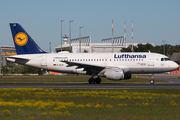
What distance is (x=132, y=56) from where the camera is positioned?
39.2m

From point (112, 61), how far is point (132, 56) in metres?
2.79

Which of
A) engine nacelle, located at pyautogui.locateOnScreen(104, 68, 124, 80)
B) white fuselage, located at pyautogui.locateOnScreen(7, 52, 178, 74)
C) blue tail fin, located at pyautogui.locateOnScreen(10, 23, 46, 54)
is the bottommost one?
engine nacelle, located at pyautogui.locateOnScreen(104, 68, 124, 80)

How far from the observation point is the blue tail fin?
4284 centimetres

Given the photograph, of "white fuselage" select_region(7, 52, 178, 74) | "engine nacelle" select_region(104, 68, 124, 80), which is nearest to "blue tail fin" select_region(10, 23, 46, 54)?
"white fuselage" select_region(7, 52, 178, 74)

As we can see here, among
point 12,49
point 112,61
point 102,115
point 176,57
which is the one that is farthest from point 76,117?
point 12,49

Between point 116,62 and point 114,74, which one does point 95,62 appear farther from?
point 114,74

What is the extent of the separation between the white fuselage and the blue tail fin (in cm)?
157

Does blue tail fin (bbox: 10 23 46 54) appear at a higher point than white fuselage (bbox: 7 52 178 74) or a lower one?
higher

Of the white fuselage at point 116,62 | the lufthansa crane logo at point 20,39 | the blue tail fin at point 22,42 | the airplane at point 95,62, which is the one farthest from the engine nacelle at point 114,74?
the lufthansa crane logo at point 20,39

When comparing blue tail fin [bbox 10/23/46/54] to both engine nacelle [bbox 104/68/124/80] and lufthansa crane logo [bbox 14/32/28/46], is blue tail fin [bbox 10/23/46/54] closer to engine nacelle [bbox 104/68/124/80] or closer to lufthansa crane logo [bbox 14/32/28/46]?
lufthansa crane logo [bbox 14/32/28/46]

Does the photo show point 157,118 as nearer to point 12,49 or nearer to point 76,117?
point 76,117

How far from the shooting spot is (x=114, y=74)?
120 ft

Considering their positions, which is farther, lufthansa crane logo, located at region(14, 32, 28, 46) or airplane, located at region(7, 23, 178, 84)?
lufthansa crane logo, located at region(14, 32, 28, 46)

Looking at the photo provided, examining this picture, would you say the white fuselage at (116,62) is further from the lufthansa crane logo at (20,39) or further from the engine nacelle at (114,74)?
the lufthansa crane logo at (20,39)
